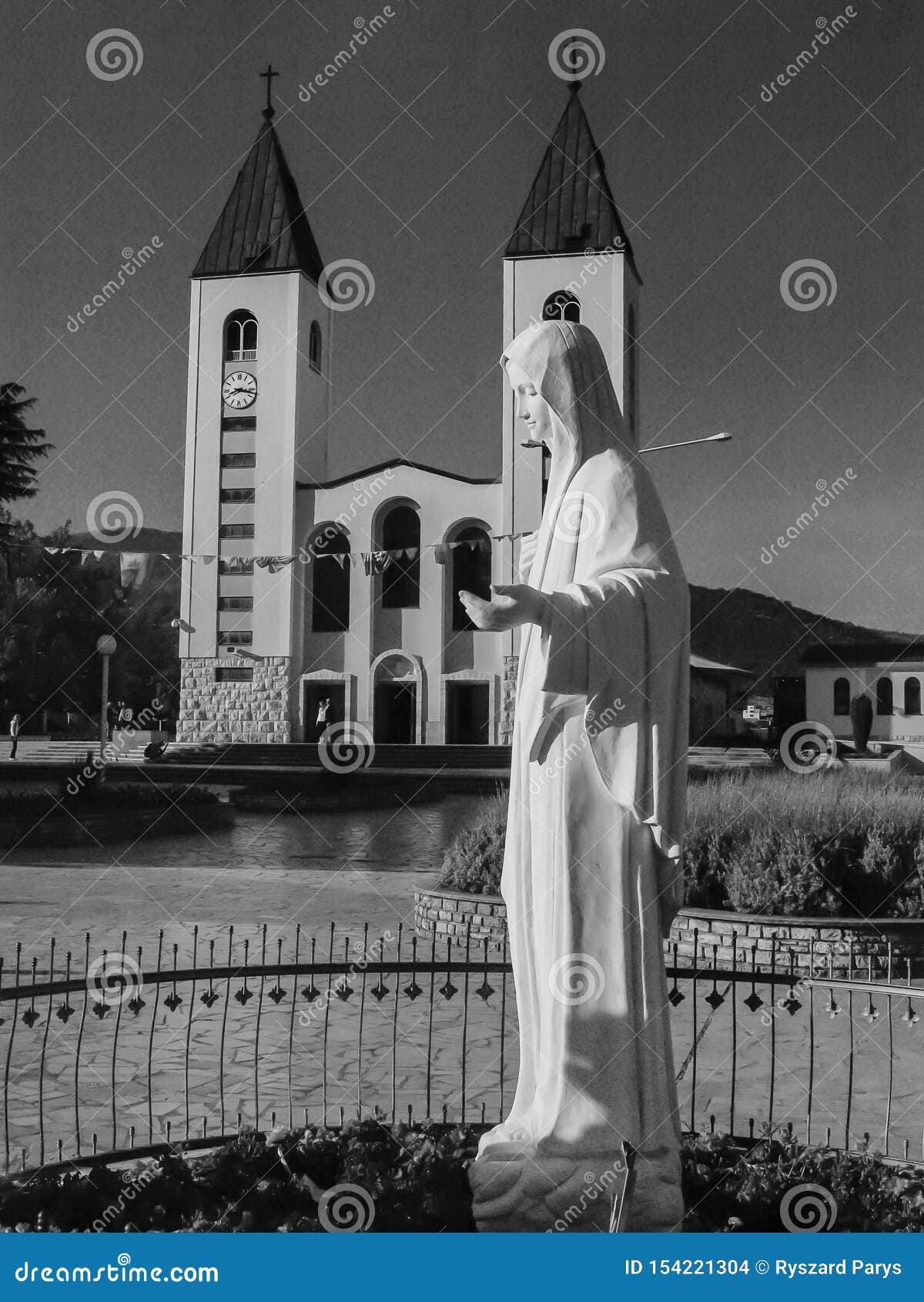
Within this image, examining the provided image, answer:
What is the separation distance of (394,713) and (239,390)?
905 cm

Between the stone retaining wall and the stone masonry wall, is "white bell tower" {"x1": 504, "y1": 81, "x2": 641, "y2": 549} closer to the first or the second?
the stone masonry wall

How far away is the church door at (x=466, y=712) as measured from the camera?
27516mm

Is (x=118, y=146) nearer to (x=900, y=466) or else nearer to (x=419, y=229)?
(x=419, y=229)

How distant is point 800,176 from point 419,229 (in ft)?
15.0

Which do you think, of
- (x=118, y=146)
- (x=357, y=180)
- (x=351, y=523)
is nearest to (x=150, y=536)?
(x=351, y=523)

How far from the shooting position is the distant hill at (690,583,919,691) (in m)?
37.4

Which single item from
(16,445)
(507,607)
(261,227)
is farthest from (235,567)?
(507,607)

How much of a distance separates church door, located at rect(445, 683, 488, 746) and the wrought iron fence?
21039 mm

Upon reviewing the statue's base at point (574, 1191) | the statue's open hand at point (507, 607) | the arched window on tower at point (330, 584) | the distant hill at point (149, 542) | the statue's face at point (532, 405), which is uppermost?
the distant hill at point (149, 542)

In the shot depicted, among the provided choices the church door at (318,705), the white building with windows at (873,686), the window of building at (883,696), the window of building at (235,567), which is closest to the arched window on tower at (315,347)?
the window of building at (235,567)

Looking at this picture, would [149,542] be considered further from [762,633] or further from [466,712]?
[762,633]

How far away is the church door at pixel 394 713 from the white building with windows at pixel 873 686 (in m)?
11.2

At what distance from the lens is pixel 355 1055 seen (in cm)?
486

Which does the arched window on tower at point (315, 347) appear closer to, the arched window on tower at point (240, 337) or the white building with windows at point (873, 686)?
the arched window on tower at point (240, 337)
